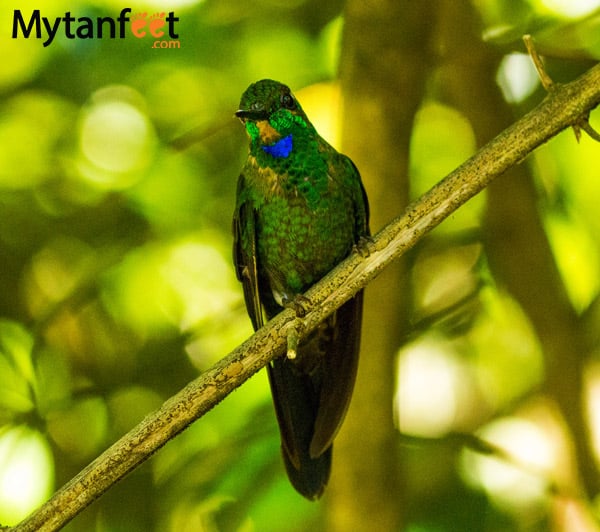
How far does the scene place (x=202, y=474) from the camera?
414cm

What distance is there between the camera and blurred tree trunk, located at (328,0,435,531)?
3.34 m

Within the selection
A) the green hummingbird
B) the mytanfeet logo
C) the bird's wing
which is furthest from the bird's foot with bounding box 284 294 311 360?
the mytanfeet logo

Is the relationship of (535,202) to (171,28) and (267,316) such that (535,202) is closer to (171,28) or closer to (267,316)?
(267,316)

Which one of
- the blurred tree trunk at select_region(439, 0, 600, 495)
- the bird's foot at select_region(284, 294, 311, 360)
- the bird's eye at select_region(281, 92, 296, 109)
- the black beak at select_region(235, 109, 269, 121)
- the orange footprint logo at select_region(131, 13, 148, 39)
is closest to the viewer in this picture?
the bird's foot at select_region(284, 294, 311, 360)

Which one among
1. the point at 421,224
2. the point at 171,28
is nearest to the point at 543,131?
the point at 421,224

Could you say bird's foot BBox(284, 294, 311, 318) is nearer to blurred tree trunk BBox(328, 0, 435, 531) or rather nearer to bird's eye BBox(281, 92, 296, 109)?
blurred tree trunk BBox(328, 0, 435, 531)

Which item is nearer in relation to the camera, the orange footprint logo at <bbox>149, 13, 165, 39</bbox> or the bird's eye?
the bird's eye

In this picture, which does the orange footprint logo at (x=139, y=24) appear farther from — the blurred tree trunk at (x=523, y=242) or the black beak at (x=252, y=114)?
the blurred tree trunk at (x=523, y=242)

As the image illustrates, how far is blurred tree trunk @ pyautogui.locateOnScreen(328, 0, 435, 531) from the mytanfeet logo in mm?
1214

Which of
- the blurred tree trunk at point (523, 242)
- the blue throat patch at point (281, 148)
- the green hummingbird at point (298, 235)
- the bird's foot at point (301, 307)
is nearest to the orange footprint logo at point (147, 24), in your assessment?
the green hummingbird at point (298, 235)

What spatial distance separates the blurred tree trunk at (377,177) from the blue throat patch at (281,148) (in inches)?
8.4

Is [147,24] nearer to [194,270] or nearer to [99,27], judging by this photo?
[99,27]

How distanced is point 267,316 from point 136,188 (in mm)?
1020

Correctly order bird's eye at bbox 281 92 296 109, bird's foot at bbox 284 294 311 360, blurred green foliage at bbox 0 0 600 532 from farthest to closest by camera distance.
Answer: blurred green foliage at bbox 0 0 600 532 < bird's eye at bbox 281 92 296 109 < bird's foot at bbox 284 294 311 360
